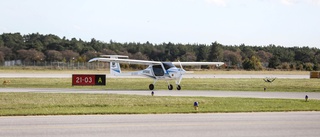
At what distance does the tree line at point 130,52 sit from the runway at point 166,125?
92.6 meters

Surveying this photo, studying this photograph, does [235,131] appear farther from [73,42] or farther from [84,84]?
[73,42]

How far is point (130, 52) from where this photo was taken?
134250mm

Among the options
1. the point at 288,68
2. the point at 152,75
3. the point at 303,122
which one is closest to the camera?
the point at 303,122

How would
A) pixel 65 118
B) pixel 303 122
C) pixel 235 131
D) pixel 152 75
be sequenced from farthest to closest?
pixel 152 75, pixel 65 118, pixel 303 122, pixel 235 131

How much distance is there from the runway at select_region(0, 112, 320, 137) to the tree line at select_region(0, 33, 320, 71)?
92.6m

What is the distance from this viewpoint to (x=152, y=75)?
39.2 metres

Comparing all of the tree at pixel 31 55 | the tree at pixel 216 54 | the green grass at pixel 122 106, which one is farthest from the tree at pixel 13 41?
the green grass at pixel 122 106

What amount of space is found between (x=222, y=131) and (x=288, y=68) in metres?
91.4

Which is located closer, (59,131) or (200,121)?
(59,131)

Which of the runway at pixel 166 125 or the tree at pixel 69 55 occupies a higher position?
the tree at pixel 69 55

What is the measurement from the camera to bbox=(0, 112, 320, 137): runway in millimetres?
13219

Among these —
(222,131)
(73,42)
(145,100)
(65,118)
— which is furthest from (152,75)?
(73,42)

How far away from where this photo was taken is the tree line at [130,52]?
120250mm

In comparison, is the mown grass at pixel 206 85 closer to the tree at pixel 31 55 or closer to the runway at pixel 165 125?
the runway at pixel 165 125
